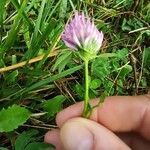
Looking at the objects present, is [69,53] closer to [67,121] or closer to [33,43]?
[33,43]

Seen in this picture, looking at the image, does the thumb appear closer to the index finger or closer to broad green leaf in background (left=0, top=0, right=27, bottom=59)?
the index finger

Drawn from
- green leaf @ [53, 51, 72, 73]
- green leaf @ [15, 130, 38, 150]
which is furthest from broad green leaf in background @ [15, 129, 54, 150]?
green leaf @ [53, 51, 72, 73]

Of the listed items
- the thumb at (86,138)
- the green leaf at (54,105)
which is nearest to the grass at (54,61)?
the green leaf at (54,105)

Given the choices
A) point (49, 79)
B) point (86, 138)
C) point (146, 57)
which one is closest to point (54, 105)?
point (49, 79)

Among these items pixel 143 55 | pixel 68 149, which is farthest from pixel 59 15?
pixel 68 149

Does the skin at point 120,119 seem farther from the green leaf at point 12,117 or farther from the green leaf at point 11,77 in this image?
the green leaf at point 11,77

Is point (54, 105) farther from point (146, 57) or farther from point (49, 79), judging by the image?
point (146, 57)
